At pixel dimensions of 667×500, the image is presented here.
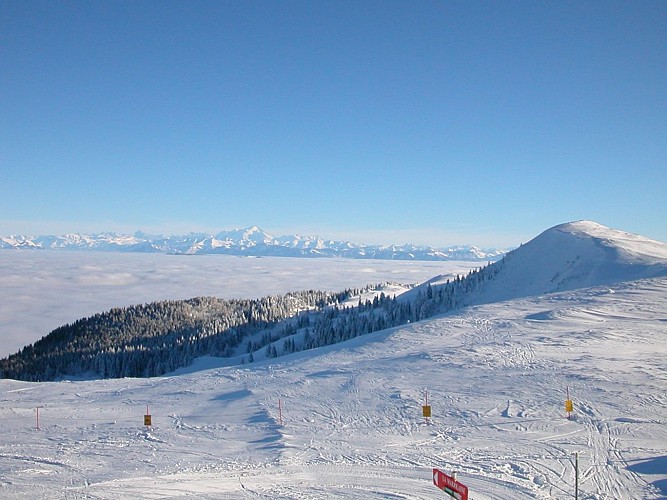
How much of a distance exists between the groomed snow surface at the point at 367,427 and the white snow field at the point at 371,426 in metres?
0.08

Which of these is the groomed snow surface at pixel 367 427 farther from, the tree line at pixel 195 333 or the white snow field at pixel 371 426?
the tree line at pixel 195 333

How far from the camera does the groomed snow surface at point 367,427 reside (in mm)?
14047

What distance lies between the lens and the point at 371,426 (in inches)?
781

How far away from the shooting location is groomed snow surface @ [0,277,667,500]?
14.0m

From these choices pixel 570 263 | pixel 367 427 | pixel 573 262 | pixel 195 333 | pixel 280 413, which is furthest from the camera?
pixel 195 333

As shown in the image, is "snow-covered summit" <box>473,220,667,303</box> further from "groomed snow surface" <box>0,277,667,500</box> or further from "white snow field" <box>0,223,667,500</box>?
"groomed snow surface" <box>0,277,667,500</box>

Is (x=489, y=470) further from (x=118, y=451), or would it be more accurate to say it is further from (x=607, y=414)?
(x=118, y=451)

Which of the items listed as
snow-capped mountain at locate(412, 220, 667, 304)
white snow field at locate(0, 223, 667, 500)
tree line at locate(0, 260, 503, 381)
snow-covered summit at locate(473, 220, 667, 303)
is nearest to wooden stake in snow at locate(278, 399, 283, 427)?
white snow field at locate(0, 223, 667, 500)

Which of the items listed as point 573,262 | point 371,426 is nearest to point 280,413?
point 371,426

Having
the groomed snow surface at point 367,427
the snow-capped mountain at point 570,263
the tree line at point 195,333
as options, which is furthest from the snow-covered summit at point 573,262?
the groomed snow surface at point 367,427

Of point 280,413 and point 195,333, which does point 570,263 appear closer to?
point 195,333

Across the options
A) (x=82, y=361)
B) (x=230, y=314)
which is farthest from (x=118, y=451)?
(x=230, y=314)

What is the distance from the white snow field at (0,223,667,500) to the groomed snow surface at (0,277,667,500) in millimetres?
83

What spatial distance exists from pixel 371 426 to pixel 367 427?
21 centimetres
